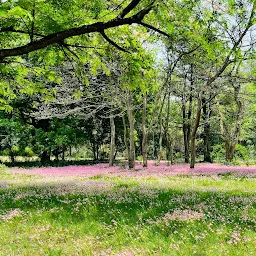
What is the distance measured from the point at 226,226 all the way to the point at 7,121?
30780mm

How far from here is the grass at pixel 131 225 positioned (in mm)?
5293

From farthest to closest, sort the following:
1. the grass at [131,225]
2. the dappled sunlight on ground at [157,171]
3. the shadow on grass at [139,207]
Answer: the dappled sunlight on ground at [157,171]
the shadow on grass at [139,207]
the grass at [131,225]

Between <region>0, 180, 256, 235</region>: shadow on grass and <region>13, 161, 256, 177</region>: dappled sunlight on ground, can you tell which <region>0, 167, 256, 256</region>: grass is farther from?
<region>13, 161, 256, 177</region>: dappled sunlight on ground

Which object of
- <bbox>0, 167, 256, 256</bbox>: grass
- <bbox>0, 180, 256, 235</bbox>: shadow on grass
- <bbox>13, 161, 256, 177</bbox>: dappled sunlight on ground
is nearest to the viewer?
<bbox>0, 167, 256, 256</bbox>: grass

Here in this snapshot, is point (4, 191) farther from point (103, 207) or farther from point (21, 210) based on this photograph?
point (103, 207)

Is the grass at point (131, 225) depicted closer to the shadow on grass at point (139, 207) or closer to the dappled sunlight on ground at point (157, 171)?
the shadow on grass at point (139, 207)

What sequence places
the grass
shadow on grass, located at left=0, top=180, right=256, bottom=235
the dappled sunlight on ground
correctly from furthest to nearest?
the dappled sunlight on ground < shadow on grass, located at left=0, top=180, right=256, bottom=235 < the grass

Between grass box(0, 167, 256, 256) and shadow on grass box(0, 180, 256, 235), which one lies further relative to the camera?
shadow on grass box(0, 180, 256, 235)

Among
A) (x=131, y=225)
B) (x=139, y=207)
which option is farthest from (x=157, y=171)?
(x=131, y=225)

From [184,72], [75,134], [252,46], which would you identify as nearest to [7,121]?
[75,134]

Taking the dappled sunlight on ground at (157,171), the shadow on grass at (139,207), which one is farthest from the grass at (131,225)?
the dappled sunlight on ground at (157,171)

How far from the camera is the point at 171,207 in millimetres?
7855

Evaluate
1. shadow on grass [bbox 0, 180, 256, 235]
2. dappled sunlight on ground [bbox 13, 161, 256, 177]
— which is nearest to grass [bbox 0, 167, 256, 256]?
shadow on grass [bbox 0, 180, 256, 235]

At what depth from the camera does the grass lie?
5.29 metres
